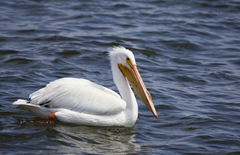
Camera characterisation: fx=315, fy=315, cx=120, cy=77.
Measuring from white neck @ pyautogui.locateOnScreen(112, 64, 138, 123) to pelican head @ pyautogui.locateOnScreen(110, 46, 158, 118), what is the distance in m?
0.08

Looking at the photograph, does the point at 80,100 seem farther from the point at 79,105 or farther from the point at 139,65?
the point at 139,65

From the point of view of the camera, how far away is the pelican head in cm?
467

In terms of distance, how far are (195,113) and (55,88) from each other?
228 cm

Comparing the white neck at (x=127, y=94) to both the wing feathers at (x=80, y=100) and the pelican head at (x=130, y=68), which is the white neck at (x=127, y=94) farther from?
the wing feathers at (x=80, y=100)

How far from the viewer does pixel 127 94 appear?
477 centimetres

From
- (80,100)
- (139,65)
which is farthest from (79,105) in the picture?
(139,65)

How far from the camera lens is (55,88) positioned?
4535 millimetres

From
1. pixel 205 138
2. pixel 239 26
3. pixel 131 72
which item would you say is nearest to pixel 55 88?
pixel 131 72

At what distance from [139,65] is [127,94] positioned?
2.36 metres

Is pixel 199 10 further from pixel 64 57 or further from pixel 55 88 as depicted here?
pixel 55 88

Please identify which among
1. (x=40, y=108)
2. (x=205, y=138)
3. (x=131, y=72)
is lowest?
(x=205, y=138)

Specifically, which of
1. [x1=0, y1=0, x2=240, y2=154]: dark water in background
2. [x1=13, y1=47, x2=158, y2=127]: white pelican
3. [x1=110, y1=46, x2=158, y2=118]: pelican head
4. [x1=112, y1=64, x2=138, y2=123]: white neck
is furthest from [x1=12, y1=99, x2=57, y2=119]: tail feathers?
[x1=110, y1=46, x2=158, y2=118]: pelican head

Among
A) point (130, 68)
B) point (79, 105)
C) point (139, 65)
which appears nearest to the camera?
point (79, 105)

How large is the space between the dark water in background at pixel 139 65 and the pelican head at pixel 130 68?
1.45ft
